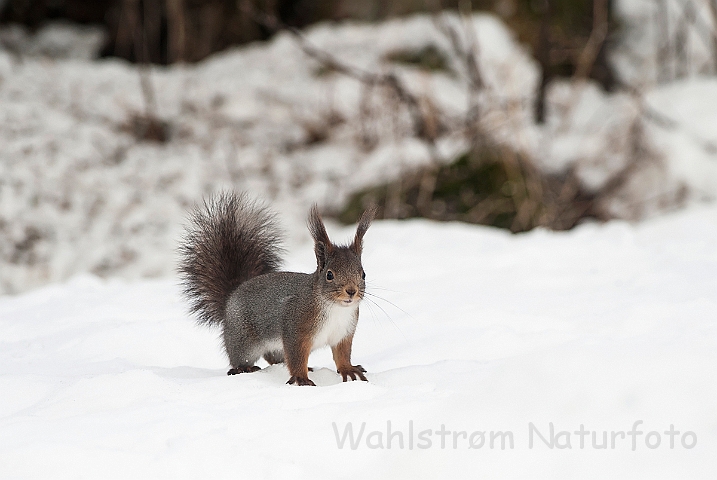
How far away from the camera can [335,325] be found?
8.57 feet

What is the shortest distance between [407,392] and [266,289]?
761 millimetres

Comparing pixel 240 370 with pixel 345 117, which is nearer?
pixel 240 370

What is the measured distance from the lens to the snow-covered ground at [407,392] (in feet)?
5.90

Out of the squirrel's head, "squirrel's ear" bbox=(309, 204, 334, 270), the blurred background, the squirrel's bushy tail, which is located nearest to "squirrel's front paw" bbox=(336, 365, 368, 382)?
the squirrel's head

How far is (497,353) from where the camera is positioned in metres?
2.90

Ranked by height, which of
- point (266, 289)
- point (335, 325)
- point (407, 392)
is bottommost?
point (407, 392)

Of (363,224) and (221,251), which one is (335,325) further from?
(221,251)

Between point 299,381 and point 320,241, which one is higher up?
point 320,241

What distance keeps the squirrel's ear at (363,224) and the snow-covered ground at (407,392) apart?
204 millimetres

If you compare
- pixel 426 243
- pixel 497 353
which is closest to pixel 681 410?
pixel 497 353

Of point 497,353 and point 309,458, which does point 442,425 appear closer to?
point 309,458

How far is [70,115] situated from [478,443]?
656 centimetres

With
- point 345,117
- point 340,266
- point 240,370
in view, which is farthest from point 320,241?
point 345,117

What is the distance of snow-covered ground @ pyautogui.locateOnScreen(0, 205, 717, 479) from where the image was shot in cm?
180
